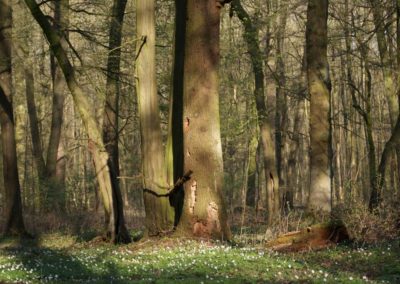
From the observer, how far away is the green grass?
9352mm

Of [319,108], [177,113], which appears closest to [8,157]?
[177,113]

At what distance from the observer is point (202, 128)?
1465cm

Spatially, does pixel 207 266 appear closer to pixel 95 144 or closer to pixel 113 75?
pixel 95 144

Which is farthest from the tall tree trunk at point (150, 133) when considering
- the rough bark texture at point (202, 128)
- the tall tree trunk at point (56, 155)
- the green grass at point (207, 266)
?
the tall tree trunk at point (56, 155)

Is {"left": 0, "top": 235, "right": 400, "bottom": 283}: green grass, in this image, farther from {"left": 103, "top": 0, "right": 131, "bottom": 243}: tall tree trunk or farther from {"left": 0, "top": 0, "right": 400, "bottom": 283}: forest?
{"left": 103, "top": 0, "right": 131, "bottom": 243}: tall tree trunk

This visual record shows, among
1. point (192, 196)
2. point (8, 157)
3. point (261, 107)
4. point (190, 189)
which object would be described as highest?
point (261, 107)

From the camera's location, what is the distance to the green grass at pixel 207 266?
9352 mm

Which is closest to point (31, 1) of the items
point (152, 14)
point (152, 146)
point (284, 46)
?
point (152, 14)

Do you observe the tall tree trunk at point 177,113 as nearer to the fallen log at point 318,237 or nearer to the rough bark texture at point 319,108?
the fallen log at point 318,237

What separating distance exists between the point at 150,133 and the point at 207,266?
670cm

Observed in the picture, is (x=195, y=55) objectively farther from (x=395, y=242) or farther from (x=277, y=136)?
(x=277, y=136)

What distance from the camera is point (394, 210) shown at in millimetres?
13680

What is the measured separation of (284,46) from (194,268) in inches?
1337

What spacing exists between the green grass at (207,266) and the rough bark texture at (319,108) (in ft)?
12.4
